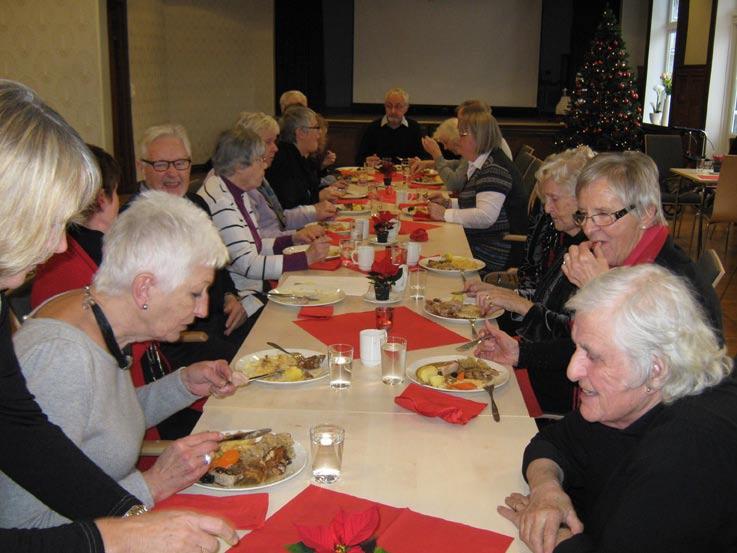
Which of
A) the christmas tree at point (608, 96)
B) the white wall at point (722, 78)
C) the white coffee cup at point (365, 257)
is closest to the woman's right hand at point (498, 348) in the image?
the white coffee cup at point (365, 257)

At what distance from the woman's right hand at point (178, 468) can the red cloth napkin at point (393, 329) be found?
0.87 metres

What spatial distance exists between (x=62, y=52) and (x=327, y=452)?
801 centimetres

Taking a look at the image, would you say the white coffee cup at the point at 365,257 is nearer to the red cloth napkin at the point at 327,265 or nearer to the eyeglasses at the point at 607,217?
the red cloth napkin at the point at 327,265

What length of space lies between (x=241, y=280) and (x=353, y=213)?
4.78ft

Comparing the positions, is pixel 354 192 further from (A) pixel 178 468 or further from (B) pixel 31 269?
(B) pixel 31 269

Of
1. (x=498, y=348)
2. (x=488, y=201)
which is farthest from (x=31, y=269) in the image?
(x=488, y=201)

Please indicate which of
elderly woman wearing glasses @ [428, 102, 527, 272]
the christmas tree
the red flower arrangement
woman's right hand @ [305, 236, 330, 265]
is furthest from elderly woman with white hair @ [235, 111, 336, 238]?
the christmas tree

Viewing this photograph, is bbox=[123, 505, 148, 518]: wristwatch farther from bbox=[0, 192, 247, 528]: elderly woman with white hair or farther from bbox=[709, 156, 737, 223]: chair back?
bbox=[709, 156, 737, 223]: chair back

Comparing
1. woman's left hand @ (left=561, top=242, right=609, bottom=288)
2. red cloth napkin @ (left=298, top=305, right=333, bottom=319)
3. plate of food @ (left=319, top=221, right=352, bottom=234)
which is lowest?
red cloth napkin @ (left=298, top=305, right=333, bottom=319)

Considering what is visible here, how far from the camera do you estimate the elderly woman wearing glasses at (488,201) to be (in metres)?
4.85

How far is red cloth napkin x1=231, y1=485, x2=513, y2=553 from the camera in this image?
1458 mm

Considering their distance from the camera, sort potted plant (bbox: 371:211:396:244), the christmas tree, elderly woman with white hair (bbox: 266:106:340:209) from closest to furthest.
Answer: potted plant (bbox: 371:211:396:244) < elderly woman with white hair (bbox: 266:106:340:209) < the christmas tree

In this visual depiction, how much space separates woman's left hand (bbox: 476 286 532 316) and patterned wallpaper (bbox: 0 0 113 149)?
6950 millimetres

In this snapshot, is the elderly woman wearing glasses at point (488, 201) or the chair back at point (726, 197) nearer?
the elderly woman wearing glasses at point (488, 201)
